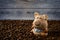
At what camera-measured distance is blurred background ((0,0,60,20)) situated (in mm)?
1963

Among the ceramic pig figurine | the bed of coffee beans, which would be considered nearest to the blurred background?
the bed of coffee beans

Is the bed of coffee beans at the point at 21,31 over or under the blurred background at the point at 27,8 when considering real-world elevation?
under

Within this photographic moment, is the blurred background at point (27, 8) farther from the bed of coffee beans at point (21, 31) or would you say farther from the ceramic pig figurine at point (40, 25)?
the ceramic pig figurine at point (40, 25)

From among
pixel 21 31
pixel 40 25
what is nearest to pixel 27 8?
pixel 21 31

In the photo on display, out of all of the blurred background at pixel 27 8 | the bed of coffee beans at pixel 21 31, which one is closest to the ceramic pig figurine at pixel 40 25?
the bed of coffee beans at pixel 21 31

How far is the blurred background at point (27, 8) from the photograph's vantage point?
6.44 feet

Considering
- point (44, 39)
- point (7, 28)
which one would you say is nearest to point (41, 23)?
point (44, 39)

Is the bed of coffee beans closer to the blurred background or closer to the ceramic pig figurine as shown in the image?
the ceramic pig figurine

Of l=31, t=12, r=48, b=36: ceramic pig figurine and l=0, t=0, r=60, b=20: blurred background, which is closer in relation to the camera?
l=31, t=12, r=48, b=36: ceramic pig figurine

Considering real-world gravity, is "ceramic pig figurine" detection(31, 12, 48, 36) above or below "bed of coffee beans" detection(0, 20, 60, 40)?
above

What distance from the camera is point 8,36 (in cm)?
138

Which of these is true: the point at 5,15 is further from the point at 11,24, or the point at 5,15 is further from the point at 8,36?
the point at 8,36

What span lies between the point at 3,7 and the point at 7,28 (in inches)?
26.5

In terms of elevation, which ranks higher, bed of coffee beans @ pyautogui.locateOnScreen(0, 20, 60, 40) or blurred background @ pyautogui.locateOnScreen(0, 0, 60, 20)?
blurred background @ pyautogui.locateOnScreen(0, 0, 60, 20)
